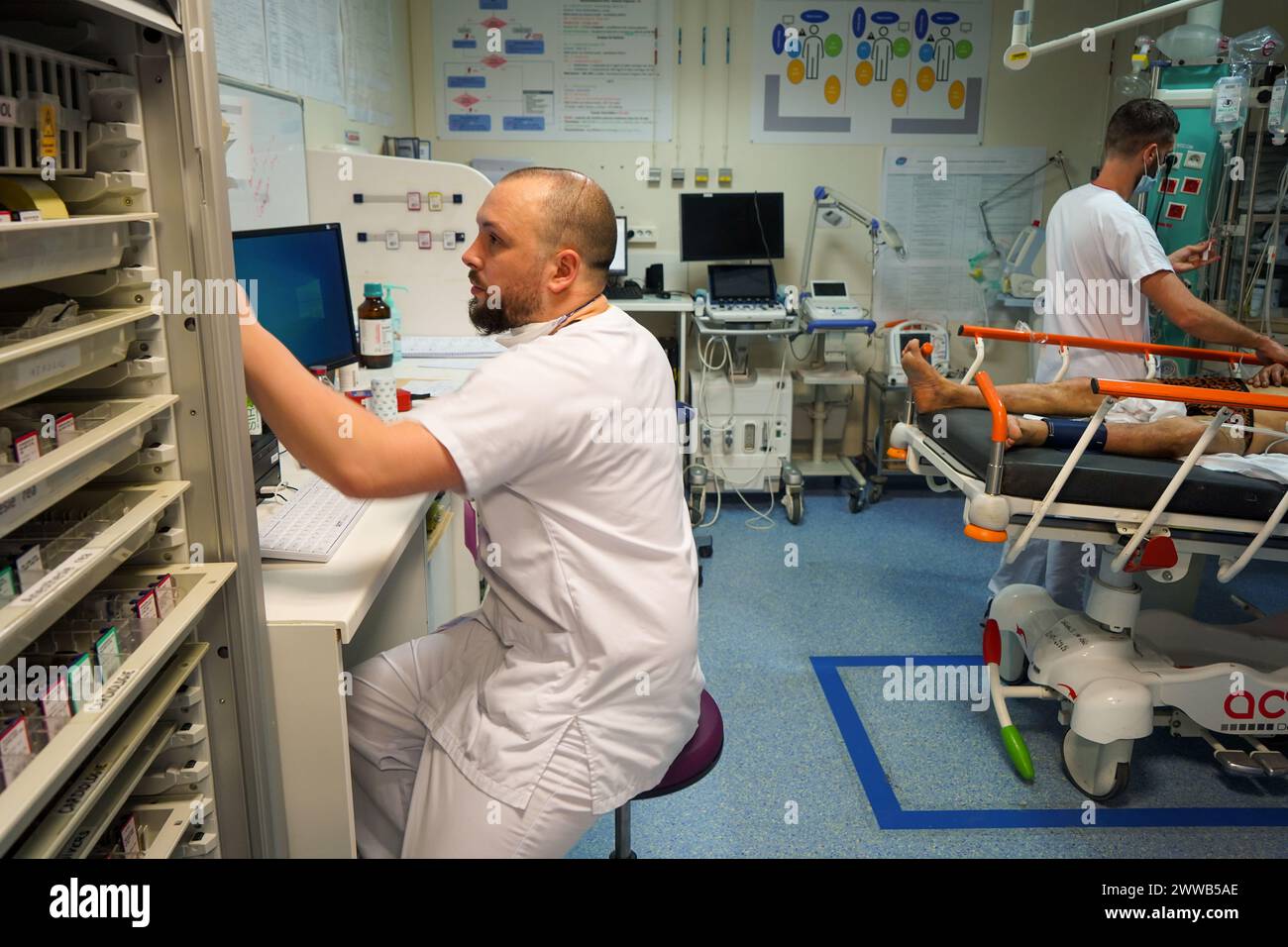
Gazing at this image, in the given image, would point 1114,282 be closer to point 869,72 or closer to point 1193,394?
point 1193,394

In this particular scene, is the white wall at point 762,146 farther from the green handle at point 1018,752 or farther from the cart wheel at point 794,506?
the green handle at point 1018,752

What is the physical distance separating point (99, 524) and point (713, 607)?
2379mm

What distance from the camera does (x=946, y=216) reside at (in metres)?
4.58

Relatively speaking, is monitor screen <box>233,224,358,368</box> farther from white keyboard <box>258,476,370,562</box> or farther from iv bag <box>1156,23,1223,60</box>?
iv bag <box>1156,23,1223,60</box>

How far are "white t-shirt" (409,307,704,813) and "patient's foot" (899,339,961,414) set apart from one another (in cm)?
122

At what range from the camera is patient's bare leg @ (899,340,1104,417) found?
2.44 m

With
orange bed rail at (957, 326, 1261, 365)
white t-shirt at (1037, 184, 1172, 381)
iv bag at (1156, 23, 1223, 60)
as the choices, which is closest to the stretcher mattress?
orange bed rail at (957, 326, 1261, 365)

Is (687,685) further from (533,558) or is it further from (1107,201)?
(1107,201)

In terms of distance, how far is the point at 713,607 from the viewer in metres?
3.24

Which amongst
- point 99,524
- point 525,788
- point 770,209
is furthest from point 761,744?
point 770,209

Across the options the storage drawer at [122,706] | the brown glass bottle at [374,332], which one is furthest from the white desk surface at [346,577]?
the brown glass bottle at [374,332]

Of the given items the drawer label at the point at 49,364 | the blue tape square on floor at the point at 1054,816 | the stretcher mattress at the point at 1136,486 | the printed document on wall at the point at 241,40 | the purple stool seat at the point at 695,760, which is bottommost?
the blue tape square on floor at the point at 1054,816

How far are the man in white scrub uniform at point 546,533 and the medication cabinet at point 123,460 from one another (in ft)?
0.38

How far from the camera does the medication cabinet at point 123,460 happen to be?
0.90 metres
